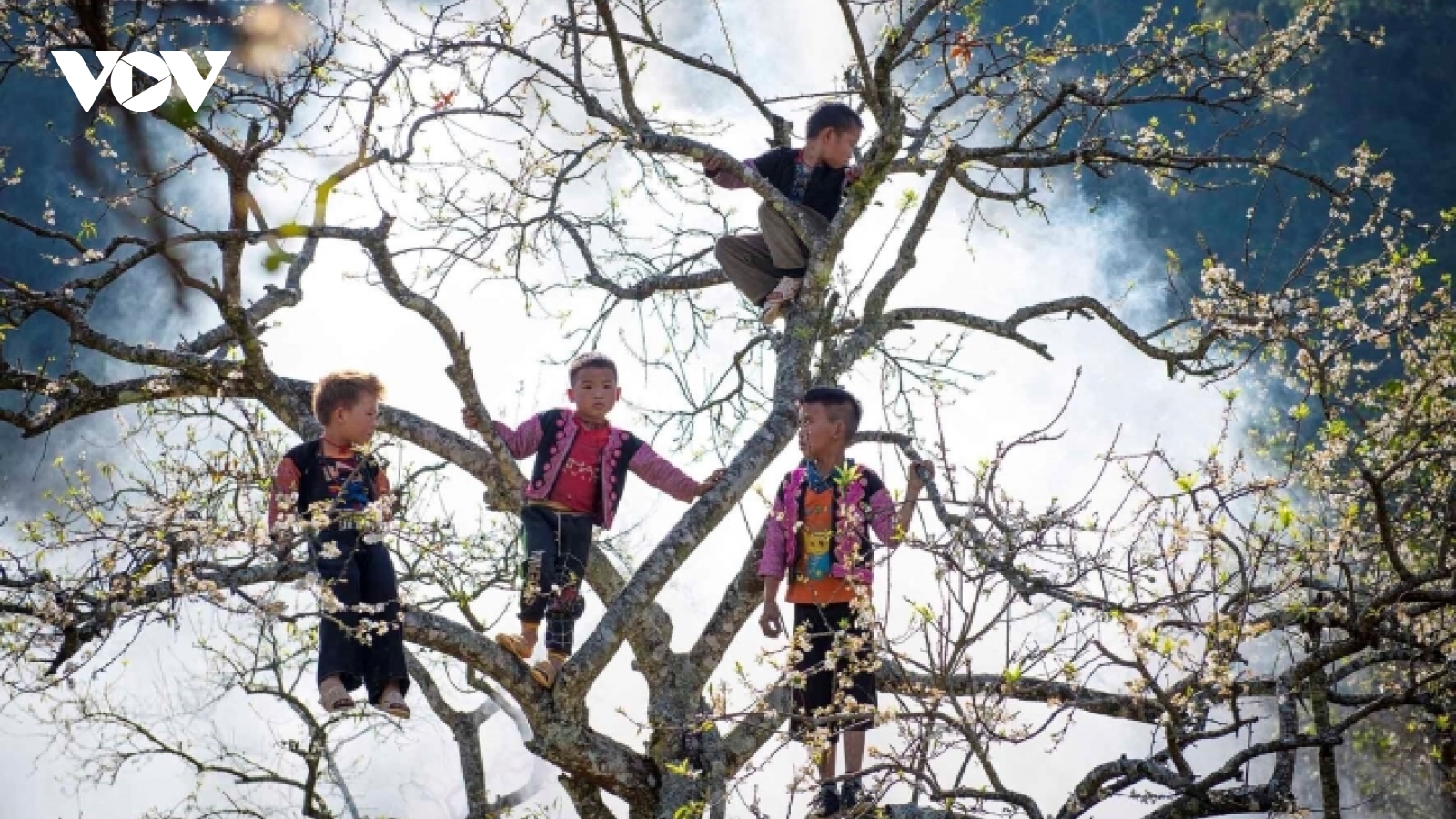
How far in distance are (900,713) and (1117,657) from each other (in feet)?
2.42

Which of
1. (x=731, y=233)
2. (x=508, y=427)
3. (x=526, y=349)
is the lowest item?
(x=508, y=427)

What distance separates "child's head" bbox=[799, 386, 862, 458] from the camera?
21.8 ft

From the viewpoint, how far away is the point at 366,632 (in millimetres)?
5824

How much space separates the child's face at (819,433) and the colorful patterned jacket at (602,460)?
0.53 meters

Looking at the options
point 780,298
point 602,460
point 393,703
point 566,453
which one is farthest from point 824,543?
point 393,703

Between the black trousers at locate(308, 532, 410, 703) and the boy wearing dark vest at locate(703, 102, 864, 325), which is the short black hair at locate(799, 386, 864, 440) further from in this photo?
the black trousers at locate(308, 532, 410, 703)

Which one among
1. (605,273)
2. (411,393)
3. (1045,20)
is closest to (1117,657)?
(605,273)

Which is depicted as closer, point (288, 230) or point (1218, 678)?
point (1218, 678)

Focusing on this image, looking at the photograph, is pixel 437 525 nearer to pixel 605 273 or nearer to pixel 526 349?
pixel 605 273

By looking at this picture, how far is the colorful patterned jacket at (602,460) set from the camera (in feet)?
22.3

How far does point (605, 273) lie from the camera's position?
848 cm

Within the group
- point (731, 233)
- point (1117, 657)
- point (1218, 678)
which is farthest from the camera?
point (731, 233)

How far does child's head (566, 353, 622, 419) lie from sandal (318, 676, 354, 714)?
1.69m

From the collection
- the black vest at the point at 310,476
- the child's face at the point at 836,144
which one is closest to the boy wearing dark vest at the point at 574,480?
the black vest at the point at 310,476
